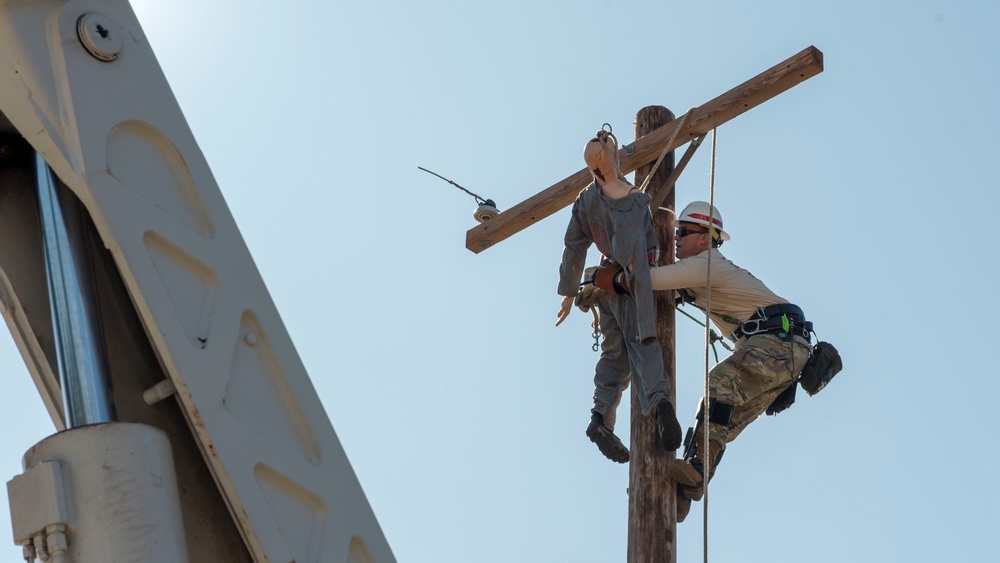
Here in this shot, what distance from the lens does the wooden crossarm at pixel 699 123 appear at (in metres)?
8.25

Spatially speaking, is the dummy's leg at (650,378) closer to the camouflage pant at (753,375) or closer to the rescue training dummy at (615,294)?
the rescue training dummy at (615,294)

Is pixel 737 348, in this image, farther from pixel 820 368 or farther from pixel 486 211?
pixel 486 211

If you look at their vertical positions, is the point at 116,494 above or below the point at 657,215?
below

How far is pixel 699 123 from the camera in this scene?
27.6ft

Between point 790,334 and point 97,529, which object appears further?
point 790,334

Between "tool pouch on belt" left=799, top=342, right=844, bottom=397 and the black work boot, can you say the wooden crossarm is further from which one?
the black work boot

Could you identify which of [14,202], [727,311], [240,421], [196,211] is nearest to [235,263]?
[196,211]

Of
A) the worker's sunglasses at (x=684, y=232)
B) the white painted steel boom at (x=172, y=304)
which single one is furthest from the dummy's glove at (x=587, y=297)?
the white painted steel boom at (x=172, y=304)

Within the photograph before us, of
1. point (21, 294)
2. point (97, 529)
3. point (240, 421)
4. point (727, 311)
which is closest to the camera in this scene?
point (97, 529)

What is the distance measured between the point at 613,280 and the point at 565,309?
56 cm

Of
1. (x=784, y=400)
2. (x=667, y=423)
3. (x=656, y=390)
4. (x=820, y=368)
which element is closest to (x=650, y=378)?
(x=656, y=390)

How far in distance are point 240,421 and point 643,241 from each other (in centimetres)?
448

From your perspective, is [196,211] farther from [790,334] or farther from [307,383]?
[790,334]

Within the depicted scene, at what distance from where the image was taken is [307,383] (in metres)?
3.71
